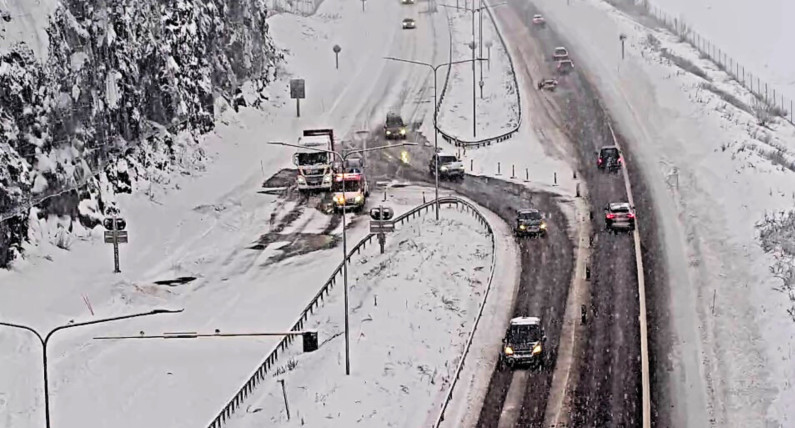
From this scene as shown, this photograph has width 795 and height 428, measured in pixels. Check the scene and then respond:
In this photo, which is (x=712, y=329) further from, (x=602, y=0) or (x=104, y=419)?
(x=602, y=0)

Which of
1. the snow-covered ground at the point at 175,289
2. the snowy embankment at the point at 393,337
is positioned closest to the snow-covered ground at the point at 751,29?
the snow-covered ground at the point at 175,289

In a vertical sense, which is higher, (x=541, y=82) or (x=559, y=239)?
(x=541, y=82)

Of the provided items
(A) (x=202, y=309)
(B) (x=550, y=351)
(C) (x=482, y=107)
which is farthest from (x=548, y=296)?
(C) (x=482, y=107)

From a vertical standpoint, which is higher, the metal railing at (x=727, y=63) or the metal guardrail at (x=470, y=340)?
the metal railing at (x=727, y=63)

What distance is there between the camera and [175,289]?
188 ft

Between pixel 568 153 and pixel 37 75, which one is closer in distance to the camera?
pixel 37 75

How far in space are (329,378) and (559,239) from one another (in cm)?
2166

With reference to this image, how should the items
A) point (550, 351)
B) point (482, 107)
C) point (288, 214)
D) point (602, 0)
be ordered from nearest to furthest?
point (550, 351)
point (288, 214)
point (482, 107)
point (602, 0)

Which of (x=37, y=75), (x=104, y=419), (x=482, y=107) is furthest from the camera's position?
(x=482, y=107)

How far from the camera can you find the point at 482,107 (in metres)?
100

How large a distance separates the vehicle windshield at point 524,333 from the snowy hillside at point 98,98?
77.7ft

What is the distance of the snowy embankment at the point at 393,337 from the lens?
44688 millimetres

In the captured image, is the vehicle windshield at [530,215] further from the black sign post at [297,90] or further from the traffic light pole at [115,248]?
the black sign post at [297,90]

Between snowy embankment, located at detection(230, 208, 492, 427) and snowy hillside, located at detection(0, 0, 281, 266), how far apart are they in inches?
611
